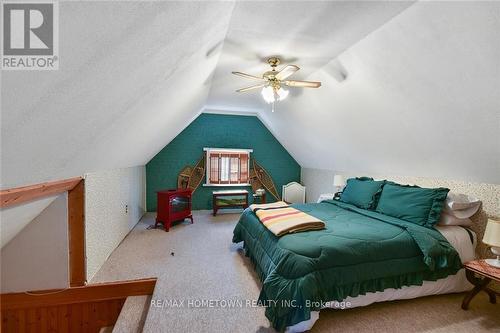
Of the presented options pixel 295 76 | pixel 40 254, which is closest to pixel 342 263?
pixel 295 76

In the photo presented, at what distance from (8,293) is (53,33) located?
280 centimetres

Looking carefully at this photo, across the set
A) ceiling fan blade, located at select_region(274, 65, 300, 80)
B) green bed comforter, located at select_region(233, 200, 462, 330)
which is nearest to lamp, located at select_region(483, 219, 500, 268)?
green bed comforter, located at select_region(233, 200, 462, 330)

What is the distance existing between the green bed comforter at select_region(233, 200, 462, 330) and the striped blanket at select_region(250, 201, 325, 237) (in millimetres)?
72

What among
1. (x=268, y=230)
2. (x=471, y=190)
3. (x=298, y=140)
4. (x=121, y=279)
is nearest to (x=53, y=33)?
(x=268, y=230)

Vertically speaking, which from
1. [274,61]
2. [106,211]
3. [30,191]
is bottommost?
[106,211]

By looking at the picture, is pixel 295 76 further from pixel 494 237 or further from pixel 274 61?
pixel 494 237

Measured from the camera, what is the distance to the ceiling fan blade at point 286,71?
231 cm

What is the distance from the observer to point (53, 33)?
0.90m

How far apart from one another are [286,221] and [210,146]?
3.70m

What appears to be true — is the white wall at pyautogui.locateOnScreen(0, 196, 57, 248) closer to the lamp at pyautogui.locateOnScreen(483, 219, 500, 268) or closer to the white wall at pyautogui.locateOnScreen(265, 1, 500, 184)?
the white wall at pyautogui.locateOnScreen(265, 1, 500, 184)

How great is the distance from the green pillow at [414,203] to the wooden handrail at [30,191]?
3626 millimetres

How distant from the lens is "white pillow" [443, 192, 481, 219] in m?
2.62

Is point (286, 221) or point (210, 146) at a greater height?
point (210, 146)

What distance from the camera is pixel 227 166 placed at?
5965 mm
